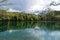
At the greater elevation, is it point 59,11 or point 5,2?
point 5,2

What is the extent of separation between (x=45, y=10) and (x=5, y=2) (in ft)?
580

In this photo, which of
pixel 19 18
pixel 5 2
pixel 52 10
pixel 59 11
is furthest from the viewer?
pixel 52 10

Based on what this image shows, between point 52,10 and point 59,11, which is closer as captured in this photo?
point 59,11

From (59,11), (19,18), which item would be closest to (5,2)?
(19,18)

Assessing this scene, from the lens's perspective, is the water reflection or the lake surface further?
the lake surface

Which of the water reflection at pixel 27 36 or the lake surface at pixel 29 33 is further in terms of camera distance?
the lake surface at pixel 29 33

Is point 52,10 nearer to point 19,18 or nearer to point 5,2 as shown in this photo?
point 19,18

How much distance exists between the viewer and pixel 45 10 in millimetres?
191875

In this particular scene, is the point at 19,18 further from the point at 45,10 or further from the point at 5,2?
the point at 45,10

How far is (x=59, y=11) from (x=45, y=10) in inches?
774

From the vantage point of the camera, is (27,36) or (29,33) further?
(29,33)

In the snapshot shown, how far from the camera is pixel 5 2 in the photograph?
16609 mm

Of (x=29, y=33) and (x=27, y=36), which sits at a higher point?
(x=27, y=36)

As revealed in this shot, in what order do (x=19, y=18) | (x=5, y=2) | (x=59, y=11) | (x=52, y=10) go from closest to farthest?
(x=5, y=2), (x=19, y=18), (x=59, y=11), (x=52, y=10)
